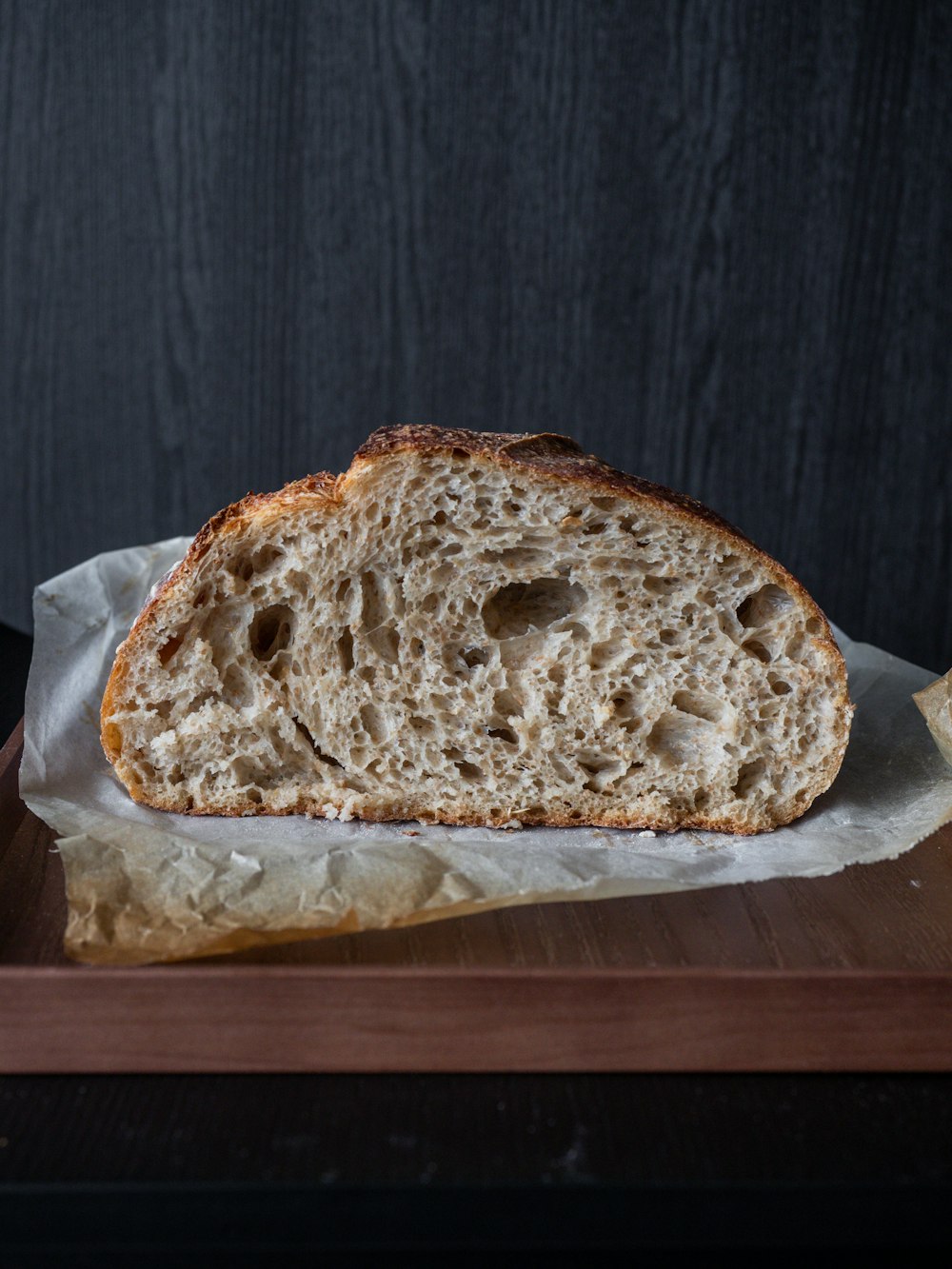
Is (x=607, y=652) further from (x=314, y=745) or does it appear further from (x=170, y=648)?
(x=170, y=648)

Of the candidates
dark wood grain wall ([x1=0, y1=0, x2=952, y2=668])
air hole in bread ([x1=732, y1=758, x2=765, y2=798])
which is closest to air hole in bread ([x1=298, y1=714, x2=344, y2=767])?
air hole in bread ([x1=732, y1=758, x2=765, y2=798])

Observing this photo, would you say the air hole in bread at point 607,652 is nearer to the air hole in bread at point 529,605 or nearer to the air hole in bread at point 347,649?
the air hole in bread at point 529,605

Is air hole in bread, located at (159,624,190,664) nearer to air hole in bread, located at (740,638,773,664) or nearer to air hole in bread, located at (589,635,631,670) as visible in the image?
air hole in bread, located at (589,635,631,670)

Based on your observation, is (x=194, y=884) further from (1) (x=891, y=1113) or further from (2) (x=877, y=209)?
(2) (x=877, y=209)

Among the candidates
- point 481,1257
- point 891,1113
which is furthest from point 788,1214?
point 481,1257

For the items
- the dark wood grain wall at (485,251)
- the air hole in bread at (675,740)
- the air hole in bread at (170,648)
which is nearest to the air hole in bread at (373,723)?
the air hole in bread at (170,648)

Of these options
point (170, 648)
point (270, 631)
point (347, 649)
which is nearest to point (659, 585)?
point (347, 649)
